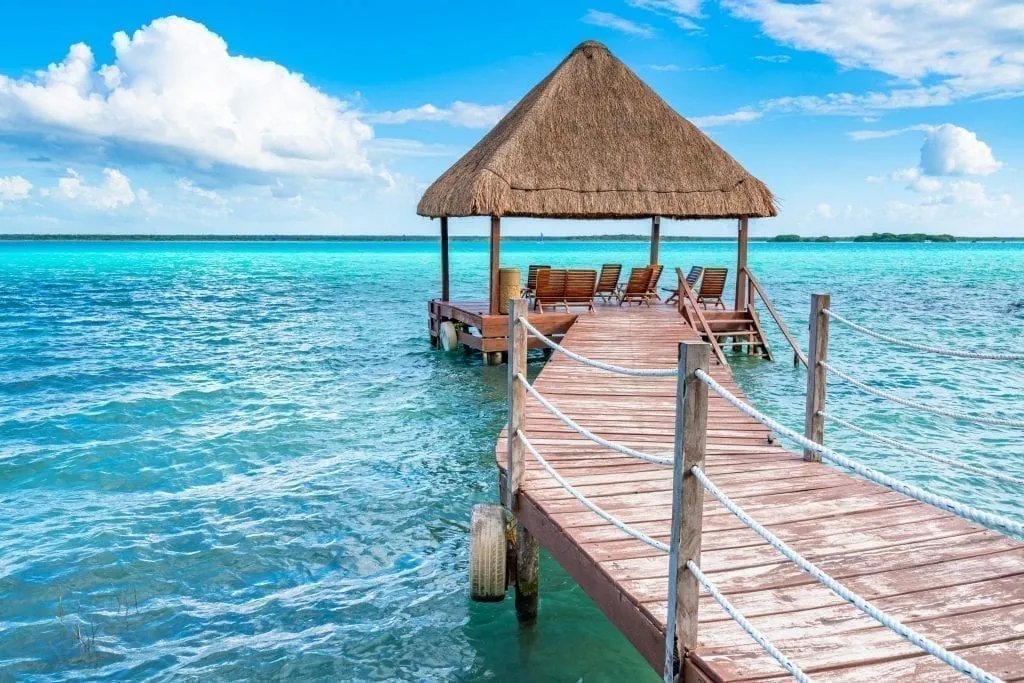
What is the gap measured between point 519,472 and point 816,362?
198 cm

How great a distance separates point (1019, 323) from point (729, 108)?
3509 cm

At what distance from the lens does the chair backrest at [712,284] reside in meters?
15.0

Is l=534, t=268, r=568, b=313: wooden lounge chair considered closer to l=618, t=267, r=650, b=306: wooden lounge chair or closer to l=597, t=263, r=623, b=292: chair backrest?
l=597, t=263, r=623, b=292: chair backrest

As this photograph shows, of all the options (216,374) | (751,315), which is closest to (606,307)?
(751,315)

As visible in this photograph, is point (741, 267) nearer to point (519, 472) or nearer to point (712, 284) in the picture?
point (712, 284)

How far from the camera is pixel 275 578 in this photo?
5.72 m

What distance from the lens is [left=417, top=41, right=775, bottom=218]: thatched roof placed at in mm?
13031

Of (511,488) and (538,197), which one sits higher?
(538,197)

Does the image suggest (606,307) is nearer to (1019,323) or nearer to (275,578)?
(275,578)

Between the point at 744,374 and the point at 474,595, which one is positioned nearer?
the point at 474,595

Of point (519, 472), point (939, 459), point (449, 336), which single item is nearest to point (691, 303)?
point (449, 336)

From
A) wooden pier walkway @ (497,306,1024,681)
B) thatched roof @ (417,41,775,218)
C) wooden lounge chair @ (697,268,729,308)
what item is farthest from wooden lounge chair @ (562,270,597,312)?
wooden pier walkway @ (497,306,1024,681)

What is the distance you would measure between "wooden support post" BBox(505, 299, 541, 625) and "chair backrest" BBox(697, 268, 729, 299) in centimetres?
1102

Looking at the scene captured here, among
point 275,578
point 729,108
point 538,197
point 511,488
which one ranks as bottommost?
point 275,578
